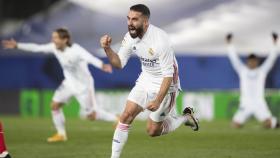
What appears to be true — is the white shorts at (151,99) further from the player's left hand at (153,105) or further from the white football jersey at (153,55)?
the player's left hand at (153,105)

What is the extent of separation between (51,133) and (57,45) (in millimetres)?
2789

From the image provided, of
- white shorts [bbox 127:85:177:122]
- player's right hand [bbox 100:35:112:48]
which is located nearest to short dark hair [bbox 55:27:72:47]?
white shorts [bbox 127:85:177:122]

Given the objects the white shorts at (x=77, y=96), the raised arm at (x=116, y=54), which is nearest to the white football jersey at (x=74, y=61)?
the white shorts at (x=77, y=96)

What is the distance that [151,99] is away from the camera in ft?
38.4

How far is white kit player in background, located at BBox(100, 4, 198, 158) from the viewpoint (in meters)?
11.0

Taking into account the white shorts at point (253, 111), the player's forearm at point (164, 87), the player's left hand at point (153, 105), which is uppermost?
the player's forearm at point (164, 87)

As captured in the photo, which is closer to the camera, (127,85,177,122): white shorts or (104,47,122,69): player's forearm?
(104,47,122,69): player's forearm

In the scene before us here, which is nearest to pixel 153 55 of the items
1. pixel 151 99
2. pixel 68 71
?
pixel 151 99

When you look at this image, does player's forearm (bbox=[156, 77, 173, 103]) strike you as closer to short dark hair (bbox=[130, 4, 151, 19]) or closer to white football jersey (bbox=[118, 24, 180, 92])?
white football jersey (bbox=[118, 24, 180, 92])

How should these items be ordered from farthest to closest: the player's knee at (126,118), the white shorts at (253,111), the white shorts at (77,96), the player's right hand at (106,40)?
the white shorts at (253,111) → the white shorts at (77,96) → the player's knee at (126,118) → the player's right hand at (106,40)

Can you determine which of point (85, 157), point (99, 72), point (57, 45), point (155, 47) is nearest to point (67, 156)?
point (85, 157)

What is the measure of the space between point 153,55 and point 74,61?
214 inches

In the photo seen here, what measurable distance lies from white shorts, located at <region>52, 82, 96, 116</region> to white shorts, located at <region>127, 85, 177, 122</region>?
4.53 meters

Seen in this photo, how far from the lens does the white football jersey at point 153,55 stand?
11156 mm
